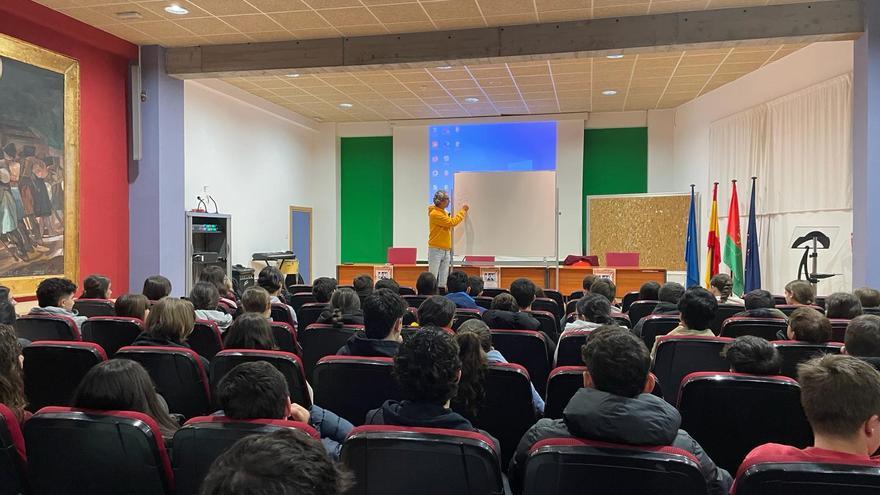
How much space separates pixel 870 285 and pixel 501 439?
5.28 metres

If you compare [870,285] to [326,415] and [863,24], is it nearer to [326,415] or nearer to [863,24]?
[863,24]

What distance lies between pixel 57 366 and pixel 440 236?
5.81 metres

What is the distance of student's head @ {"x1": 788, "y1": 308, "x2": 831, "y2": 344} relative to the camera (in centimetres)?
332

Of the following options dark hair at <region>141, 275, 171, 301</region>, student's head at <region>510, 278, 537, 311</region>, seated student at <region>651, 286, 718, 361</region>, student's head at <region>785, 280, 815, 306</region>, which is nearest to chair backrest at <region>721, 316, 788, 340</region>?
seated student at <region>651, 286, 718, 361</region>

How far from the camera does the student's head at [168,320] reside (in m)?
3.24

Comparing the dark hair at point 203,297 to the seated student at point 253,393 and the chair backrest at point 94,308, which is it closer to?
the chair backrest at point 94,308

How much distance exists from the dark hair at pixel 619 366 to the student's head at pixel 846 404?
1.44 feet

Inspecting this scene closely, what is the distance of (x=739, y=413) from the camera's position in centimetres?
246

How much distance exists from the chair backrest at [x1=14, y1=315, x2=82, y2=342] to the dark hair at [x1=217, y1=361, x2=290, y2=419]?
251cm

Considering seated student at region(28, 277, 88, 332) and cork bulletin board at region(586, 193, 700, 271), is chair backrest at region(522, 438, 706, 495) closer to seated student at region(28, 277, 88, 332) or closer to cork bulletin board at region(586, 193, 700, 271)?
seated student at region(28, 277, 88, 332)

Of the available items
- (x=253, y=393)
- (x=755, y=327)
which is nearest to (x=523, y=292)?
(x=755, y=327)

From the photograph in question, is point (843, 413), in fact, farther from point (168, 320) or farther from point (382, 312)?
point (168, 320)

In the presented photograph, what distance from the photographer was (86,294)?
5359mm

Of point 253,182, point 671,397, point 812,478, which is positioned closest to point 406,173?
point 253,182
